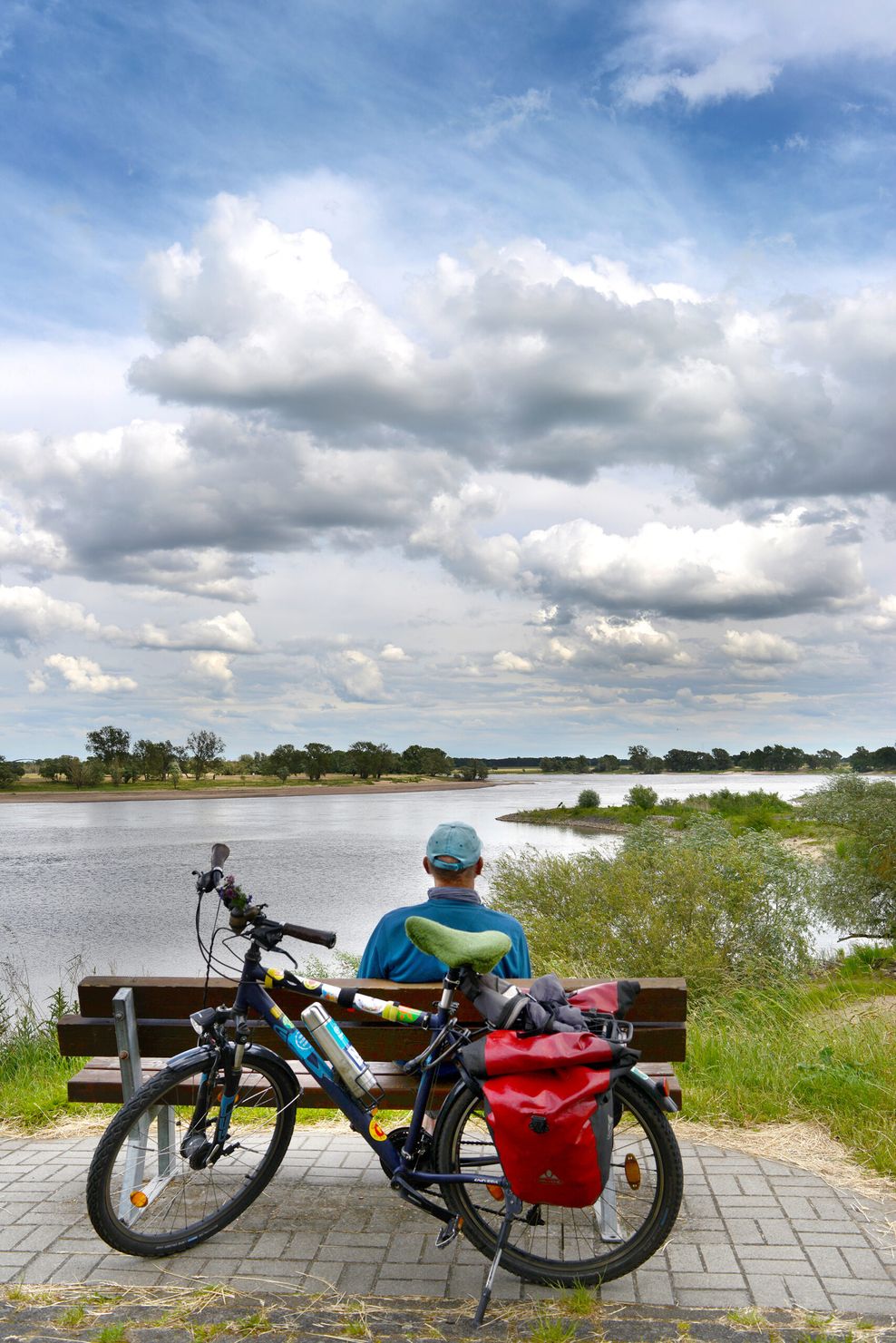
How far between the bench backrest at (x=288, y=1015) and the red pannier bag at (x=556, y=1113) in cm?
52

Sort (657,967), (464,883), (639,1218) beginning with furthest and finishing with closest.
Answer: (657,967) < (464,883) < (639,1218)

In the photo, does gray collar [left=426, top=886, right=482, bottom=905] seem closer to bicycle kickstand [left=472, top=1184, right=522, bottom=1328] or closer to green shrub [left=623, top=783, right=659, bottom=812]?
bicycle kickstand [left=472, top=1184, right=522, bottom=1328]

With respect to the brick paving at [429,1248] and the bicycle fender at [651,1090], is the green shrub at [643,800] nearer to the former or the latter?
the brick paving at [429,1248]

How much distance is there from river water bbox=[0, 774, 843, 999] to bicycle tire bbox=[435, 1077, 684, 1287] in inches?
391

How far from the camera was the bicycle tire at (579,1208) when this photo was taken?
323cm

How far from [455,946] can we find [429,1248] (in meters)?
1.21

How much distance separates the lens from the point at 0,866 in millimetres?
39375

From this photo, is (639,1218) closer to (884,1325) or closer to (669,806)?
(884,1325)

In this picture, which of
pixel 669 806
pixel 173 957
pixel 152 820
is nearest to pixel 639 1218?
pixel 173 957

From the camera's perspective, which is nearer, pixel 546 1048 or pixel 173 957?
pixel 546 1048

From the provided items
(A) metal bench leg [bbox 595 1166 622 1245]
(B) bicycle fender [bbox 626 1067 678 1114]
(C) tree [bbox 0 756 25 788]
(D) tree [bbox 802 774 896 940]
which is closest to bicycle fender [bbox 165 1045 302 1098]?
(A) metal bench leg [bbox 595 1166 622 1245]

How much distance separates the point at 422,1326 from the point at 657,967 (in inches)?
396

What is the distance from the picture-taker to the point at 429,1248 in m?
3.65

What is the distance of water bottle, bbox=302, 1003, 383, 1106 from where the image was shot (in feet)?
11.7
